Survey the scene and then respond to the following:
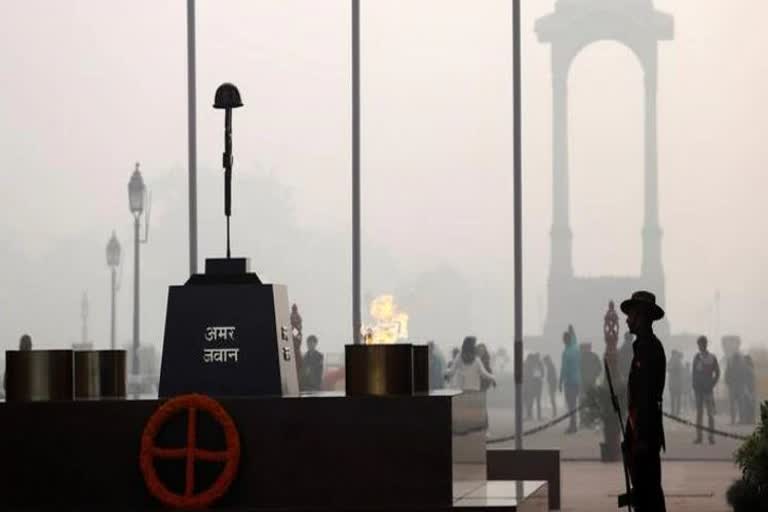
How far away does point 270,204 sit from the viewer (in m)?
15.2

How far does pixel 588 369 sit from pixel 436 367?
111 cm

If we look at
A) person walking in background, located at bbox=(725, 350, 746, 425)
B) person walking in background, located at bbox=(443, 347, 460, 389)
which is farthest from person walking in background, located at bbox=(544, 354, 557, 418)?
person walking in background, located at bbox=(725, 350, 746, 425)

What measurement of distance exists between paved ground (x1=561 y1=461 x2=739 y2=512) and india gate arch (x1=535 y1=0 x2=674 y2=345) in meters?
0.96

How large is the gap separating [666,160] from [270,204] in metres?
2.94

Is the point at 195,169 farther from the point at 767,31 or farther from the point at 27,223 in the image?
the point at 767,31

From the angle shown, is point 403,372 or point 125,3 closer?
point 403,372

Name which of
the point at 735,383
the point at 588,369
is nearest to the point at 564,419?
the point at 588,369

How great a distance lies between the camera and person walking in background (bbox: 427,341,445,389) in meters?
14.9

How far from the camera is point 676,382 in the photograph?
14.7 metres

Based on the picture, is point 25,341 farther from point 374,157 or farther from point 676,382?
point 676,382

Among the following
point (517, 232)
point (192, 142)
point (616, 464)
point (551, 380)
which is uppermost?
point (192, 142)

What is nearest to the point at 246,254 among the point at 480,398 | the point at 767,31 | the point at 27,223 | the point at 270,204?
the point at 270,204

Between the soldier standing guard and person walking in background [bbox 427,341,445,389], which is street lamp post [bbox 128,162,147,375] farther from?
the soldier standing guard

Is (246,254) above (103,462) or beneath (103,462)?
above
